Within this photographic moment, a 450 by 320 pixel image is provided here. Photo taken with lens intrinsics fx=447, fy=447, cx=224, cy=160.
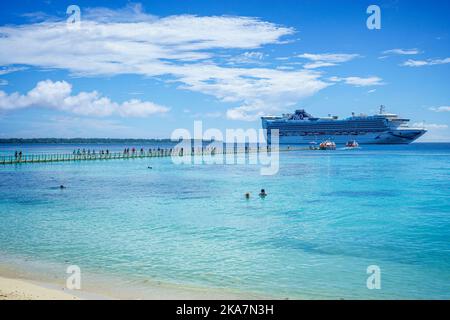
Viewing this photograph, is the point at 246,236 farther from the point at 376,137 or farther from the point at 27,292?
the point at 376,137

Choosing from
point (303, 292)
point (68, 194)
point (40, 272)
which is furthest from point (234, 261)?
point (68, 194)

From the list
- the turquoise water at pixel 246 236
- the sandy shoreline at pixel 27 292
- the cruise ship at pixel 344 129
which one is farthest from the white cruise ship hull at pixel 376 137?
the sandy shoreline at pixel 27 292

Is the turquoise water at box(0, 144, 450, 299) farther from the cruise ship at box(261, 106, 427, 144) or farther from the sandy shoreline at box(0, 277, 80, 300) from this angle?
the cruise ship at box(261, 106, 427, 144)

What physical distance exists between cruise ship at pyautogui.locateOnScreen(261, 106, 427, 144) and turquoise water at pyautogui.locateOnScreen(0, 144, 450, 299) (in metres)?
97.6

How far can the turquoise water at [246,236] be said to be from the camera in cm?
1220

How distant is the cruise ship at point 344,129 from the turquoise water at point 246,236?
97562 mm

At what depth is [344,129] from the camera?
132 meters

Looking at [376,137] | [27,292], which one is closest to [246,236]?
[27,292]

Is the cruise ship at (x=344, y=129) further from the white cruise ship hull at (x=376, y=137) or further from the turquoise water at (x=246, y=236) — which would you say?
the turquoise water at (x=246, y=236)

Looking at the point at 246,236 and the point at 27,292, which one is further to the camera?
the point at 246,236

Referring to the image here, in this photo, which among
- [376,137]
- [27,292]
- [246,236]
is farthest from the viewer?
[376,137]

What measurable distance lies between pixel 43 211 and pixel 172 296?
1451cm

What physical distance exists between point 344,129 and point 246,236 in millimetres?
119949

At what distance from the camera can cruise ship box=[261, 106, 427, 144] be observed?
124062 mm
